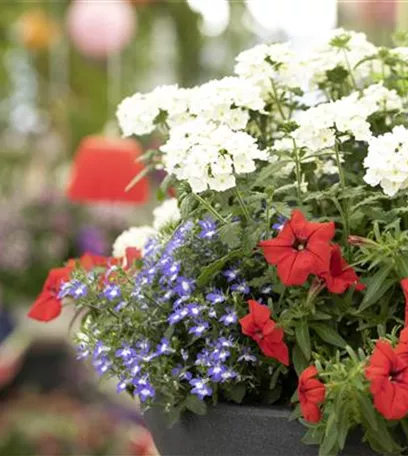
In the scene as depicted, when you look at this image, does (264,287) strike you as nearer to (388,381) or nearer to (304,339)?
(304,339)

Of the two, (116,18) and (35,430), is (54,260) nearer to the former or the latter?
(35,430)

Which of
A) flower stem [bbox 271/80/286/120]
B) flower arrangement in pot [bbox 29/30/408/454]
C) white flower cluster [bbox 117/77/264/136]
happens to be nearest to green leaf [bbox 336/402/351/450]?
flower arrangement in pot [bbox 29/30/408/454]

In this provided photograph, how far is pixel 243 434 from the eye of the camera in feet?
3.21

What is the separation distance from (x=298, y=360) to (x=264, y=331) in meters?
0.05

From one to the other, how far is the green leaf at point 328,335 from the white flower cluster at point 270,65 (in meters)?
0.30

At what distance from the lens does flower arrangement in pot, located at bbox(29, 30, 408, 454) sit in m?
0.93

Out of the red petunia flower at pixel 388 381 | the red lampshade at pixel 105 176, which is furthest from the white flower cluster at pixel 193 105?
the red lampshade at pixel 105 176

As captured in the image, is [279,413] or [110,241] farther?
[110,241]

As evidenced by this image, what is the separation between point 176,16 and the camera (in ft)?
23.5

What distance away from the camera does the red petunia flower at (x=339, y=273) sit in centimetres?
95

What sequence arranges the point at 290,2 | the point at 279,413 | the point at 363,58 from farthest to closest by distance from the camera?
1. the point at 290,2
2. the point at 363,58
3. the point at 279,413

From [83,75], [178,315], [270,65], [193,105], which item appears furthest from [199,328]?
[83,75]

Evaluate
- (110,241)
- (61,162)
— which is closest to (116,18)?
(61,162)

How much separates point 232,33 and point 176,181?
6.05 m
